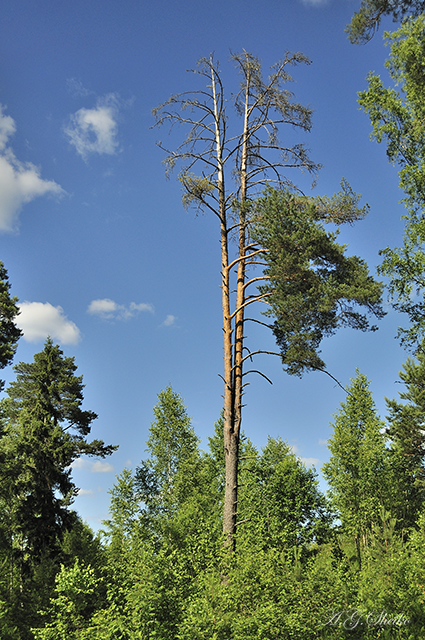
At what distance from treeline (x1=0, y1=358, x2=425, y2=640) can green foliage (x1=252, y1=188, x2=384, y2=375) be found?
487 cm

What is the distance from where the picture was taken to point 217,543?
8.03 meters

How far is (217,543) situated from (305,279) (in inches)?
246

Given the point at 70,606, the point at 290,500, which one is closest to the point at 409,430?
the point at 290,500

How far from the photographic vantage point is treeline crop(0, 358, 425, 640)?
21.3 ft

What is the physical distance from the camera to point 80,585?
6977 mm

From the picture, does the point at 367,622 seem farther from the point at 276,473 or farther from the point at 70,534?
the point at 276,473

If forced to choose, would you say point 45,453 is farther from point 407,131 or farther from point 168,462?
point 407,131

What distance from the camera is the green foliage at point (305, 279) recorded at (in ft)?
34.1

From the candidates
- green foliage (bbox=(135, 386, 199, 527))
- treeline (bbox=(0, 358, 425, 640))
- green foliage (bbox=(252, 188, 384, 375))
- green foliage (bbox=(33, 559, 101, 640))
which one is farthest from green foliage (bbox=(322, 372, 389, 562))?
green foliage (bbox=(33, 559, 101, 640))

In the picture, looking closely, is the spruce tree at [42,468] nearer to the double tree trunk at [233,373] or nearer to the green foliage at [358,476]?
the double tree trunk at [233,373]

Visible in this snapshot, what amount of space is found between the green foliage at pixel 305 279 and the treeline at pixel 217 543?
4.87m

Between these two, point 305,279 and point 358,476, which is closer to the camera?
point 305,279

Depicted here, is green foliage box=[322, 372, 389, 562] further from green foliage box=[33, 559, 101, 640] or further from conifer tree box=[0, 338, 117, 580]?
green foliage box=[33, 559, 101, 640]

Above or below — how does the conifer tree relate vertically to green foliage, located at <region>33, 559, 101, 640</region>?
above
